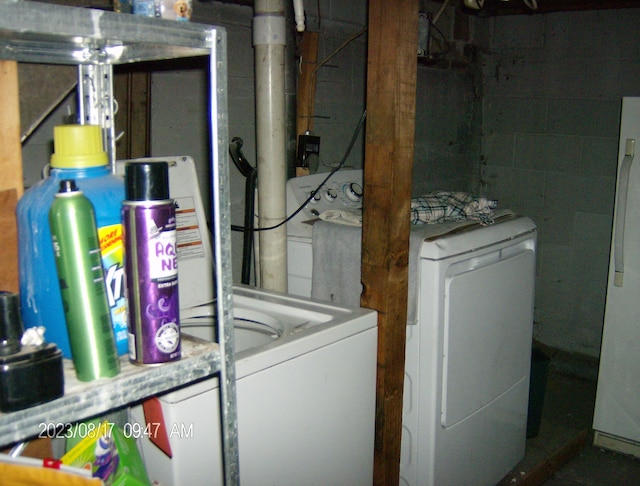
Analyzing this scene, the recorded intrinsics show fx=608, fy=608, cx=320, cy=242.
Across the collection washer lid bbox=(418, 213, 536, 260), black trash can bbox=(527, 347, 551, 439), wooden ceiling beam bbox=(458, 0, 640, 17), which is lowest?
black trash can bbox=(527, 347, 551, 439)

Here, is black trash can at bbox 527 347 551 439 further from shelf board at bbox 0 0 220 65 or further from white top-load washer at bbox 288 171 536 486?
shelf board at bbox 0 0 220 65

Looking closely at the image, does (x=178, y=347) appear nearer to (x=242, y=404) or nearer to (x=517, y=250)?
(x=242, y=404)

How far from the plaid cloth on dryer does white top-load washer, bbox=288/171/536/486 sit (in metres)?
0.05

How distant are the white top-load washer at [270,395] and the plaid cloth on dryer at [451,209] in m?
0.54

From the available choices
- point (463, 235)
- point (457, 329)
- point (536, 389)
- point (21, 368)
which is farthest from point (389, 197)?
point (536, 389)

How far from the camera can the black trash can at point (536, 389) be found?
2586mm

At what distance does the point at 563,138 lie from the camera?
343cm


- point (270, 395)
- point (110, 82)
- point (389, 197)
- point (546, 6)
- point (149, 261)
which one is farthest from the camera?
point (546, 6)

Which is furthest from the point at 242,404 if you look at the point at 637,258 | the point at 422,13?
the point at 422,13

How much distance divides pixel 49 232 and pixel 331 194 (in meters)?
1.63

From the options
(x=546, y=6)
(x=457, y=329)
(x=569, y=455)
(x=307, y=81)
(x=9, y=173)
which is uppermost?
(x=546, y=6)

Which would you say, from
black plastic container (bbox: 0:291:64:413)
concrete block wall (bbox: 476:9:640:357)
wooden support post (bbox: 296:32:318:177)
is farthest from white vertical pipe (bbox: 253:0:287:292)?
concrete block wall (bbox: 476:9:640:357)

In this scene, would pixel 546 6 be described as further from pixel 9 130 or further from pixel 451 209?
pixel 9 130

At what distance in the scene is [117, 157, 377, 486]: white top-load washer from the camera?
4.03ft
